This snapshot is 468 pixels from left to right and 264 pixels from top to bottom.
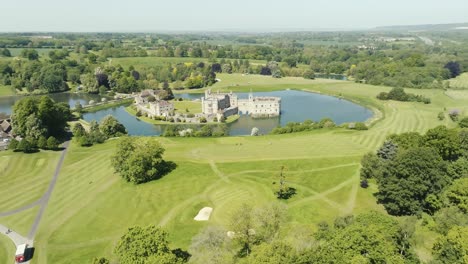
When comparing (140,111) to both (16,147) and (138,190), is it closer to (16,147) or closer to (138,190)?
(16,147)


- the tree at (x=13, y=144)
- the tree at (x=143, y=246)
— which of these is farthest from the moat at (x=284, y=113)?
the tree at (x=143, y=246)

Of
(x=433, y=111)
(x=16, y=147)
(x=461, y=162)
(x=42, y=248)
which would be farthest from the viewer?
(x=433, y=111)

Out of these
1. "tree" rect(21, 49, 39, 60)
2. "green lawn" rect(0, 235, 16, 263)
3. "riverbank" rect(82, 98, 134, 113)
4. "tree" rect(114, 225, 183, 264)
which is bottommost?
"green lawn" rect(0, 235, 16, 263)

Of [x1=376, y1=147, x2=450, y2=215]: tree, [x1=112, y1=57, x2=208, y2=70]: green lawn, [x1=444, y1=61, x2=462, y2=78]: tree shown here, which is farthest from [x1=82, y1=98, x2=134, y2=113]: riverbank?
[x1=444, y1=61, x2=462, y2=78]: tree

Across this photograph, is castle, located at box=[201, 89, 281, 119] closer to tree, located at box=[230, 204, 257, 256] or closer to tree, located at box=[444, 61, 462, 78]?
tree, located at box=[230, 204, 257, 256]

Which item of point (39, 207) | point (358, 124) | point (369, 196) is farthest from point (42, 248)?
point (358, 124)

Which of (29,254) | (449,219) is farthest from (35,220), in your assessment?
(449,219)
